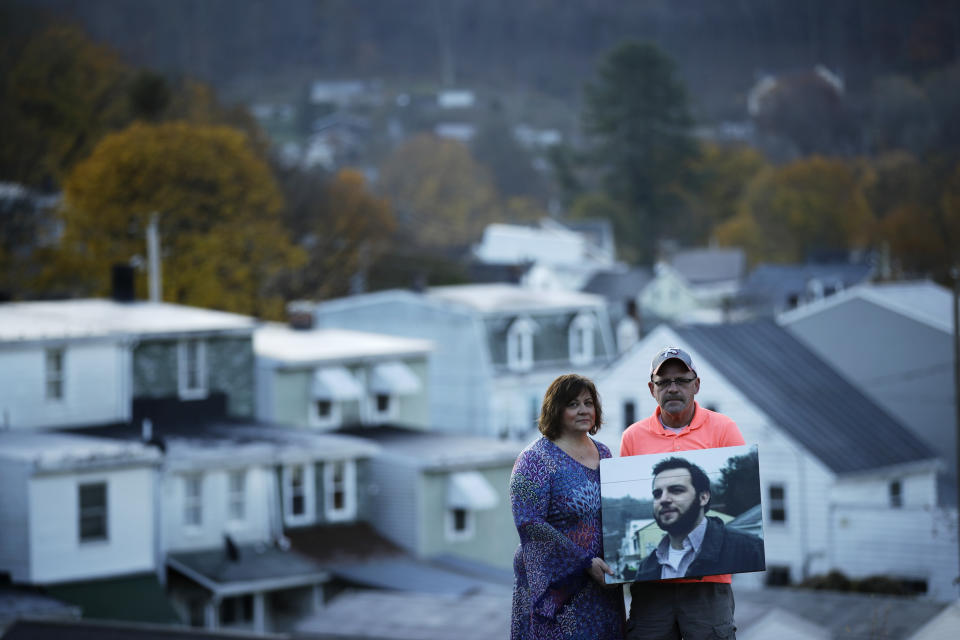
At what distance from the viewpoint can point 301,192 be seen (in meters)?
82.1

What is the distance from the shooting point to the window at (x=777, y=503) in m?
32.3

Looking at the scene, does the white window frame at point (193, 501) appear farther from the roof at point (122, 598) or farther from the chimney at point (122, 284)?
the chimney at point (122, 284)

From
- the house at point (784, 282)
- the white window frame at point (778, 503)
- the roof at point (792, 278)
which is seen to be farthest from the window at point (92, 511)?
the roof at point (792, 278)

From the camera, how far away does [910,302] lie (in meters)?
41.8

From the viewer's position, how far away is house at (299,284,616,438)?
49.1m

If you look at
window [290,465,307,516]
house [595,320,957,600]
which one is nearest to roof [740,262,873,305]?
house [595,320,957,600]

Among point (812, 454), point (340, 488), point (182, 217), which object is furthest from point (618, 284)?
point (340, 488)

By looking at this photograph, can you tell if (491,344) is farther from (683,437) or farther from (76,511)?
(683,437)

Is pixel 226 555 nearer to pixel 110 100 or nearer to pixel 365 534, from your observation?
pixel 365 534

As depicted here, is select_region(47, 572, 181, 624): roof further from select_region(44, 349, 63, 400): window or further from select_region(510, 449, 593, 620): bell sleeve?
select_region(510, 449, 593, 620): bell sleeve

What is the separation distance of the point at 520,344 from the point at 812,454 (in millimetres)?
18933

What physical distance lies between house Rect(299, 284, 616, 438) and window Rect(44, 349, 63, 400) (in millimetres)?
16642

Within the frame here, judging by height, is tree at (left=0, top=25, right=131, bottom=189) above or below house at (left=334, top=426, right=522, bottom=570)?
above

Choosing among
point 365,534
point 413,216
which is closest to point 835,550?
point 365,534
